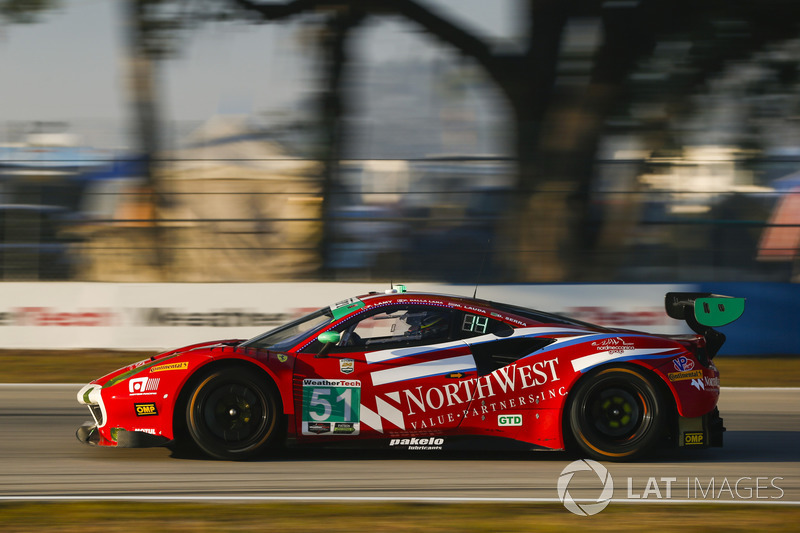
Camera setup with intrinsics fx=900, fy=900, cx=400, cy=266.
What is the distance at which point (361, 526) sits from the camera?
15.1 feet

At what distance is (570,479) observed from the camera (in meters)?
5.70

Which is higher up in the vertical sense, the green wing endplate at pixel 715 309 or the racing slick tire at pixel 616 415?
the green wing endplate at pixel 715 309

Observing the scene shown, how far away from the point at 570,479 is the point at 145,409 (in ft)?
9.09

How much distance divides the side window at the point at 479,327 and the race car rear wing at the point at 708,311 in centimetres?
119

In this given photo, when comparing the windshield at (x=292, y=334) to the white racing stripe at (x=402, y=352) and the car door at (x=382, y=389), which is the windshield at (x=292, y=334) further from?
the white racing stripe at (x=402, y=352)

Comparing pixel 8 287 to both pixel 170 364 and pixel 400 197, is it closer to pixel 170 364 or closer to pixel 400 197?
pixel 400 197

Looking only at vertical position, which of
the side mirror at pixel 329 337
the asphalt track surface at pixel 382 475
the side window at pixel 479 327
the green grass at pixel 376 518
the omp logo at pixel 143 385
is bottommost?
the asphalt track surface at pixel 382 475

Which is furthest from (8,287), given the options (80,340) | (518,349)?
(518,349)

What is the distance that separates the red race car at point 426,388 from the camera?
19.3 ft

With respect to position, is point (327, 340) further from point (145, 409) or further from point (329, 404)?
point (145, 409)

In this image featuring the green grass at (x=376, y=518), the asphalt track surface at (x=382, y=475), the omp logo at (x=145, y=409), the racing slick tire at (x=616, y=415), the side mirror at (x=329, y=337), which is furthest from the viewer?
the racing slick tire at (x=616, y=415)

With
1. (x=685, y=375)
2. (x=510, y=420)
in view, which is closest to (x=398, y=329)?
(x=510, y=420)

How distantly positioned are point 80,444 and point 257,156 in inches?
305

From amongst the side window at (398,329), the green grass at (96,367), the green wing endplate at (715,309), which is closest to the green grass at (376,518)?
the side window at (398,329)
